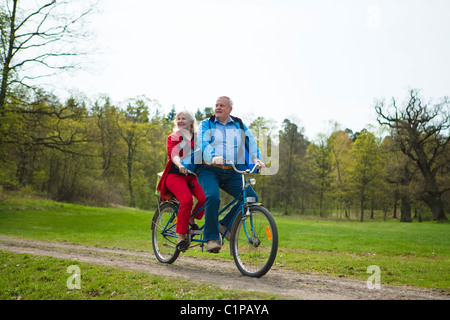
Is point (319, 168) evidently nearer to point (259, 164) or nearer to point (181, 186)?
point (181, 186)

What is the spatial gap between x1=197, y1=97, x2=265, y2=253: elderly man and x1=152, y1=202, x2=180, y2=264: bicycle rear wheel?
114cm

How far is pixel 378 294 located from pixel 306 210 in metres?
49.5

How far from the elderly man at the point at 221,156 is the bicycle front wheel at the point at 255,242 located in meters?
0.27

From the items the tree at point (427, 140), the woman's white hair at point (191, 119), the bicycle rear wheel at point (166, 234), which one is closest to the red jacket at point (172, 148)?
the woman's white hair at point (191, 119)

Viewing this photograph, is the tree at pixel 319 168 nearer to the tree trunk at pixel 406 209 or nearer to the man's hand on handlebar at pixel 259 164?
the tree trunk at pixel 406 209

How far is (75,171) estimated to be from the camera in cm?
3475

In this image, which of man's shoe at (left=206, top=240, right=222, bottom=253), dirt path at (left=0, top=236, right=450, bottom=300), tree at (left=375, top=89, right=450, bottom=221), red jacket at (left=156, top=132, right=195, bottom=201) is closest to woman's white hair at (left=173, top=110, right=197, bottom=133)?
red jacket at (left=156, top=132, right=195, bottom=201)

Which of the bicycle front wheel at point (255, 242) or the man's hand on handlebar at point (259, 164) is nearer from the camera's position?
the bicycle front wheel at point (255, 242)

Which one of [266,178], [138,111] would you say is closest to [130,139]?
[138,111]

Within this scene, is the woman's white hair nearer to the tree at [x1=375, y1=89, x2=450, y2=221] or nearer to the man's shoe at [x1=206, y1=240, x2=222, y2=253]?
the man's shoe at [x1=206, y1=240, x2=222, y2=253]

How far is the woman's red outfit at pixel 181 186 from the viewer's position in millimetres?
5910

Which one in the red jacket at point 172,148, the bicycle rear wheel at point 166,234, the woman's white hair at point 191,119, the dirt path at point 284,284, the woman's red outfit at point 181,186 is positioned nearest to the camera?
the dirt path at point 284,284

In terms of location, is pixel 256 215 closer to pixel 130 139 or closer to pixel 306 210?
pixel 130 139
